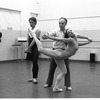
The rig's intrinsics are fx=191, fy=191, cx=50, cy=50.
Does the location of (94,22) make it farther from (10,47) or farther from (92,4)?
(10,47)

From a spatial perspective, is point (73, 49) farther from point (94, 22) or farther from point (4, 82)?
point (94, 22)

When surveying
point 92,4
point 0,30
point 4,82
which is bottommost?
point 4,82

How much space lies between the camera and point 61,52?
3.50 m

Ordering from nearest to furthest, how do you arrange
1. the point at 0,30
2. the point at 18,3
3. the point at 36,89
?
the point at 36,89, the point at 0,30, the point at 18,3

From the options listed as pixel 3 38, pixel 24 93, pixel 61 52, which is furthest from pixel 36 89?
pixel 3 38

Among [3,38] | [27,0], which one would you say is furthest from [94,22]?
[3,38]

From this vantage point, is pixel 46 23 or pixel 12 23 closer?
pixel 12 23

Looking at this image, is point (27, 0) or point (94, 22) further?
point (27, 0)

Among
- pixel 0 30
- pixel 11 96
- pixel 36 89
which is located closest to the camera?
pixel 11 96

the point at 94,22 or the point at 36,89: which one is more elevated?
the point at 94,22

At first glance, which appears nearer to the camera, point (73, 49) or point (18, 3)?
point (73, 49)

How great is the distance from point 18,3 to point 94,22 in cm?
365

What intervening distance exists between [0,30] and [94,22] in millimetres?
4212

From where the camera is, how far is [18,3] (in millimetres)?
9016
